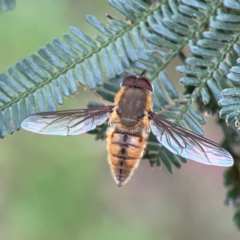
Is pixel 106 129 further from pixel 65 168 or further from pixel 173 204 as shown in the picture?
pixel 173 204

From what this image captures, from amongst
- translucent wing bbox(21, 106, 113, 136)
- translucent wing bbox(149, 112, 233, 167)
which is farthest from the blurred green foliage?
translucent wing bbox(149, 112, 233, 167)

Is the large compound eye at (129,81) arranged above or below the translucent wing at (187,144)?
above

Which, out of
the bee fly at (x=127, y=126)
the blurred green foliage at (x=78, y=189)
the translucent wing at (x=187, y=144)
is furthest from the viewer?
the blurred green foliage at (x=78, y=189)

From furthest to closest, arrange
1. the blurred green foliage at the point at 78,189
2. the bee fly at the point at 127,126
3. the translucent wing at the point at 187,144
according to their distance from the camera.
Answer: the blurred green foliage at the point at 78,189 < the bee fly at the point at 127,126 < the translucent wing at the point at 187,144

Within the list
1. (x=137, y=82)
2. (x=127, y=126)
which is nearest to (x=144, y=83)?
(x=137, y=82)

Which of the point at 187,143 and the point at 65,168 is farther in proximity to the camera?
the point at 65,168

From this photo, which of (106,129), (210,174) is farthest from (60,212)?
(106,129)

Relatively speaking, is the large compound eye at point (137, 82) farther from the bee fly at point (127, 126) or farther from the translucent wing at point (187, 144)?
the translucent wing at point (187, 144)

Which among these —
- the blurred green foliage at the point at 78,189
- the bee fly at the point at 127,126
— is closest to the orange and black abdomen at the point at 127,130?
the bee fly at the point at 127,126
